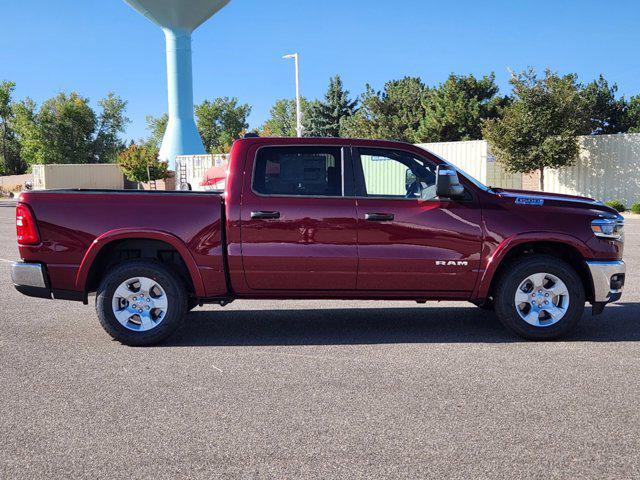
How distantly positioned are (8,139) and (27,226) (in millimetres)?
78760

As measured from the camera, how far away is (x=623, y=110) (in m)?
43.2

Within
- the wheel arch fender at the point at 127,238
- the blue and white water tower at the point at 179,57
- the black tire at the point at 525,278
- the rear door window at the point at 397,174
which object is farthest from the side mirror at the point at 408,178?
the blue and white water tower at the point at 179,57

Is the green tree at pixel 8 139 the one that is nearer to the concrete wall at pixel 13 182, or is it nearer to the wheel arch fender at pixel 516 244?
the concrete wall at pixel 13 182

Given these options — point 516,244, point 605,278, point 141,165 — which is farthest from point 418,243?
point 141,165

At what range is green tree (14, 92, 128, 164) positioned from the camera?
69.9 metres

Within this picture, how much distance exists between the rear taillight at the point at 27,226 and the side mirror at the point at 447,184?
12.4ft

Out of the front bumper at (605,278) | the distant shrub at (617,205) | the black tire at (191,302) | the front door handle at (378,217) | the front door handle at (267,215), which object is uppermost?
the front door handle at (267,215)

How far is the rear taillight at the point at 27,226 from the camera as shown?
20.0 ft

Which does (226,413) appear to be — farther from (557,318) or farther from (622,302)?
(622,302)

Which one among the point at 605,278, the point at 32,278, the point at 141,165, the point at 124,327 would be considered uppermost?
the point at 141,165

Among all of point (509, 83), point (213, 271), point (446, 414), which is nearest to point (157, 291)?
point (213, 271)

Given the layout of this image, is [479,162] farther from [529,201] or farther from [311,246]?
[311,246]

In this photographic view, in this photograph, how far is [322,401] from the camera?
4.53 m

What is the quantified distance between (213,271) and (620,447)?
148 inches
